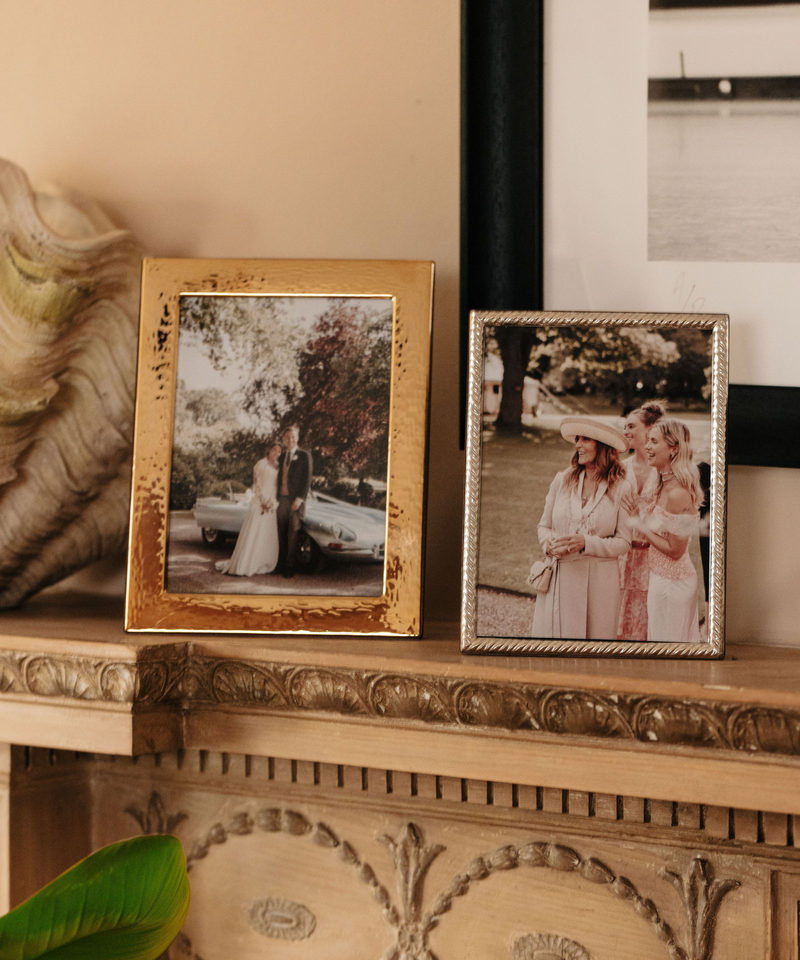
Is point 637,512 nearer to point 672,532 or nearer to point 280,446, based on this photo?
point 672,532

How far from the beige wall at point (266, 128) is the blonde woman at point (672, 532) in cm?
23

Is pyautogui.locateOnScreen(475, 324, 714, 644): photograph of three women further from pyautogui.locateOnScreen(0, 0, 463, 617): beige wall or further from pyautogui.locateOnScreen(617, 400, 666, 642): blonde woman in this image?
pyautogui.locateOnScreen(0, 0, 463, 617): beige wall

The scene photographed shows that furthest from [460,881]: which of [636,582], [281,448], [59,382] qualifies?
[59,382]

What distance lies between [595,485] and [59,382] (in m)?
0.51

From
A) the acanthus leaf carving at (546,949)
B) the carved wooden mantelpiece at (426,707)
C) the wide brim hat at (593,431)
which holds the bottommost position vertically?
the acanthus leaf carving at (546,949)

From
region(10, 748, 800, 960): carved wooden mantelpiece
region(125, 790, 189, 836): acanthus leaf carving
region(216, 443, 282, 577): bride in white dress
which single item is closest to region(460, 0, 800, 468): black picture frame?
region(216, 443, 282, 577): bride in white dress


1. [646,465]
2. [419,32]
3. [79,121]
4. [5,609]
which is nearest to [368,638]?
[646,465]

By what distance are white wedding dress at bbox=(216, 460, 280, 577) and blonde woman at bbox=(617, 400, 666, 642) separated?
290mm

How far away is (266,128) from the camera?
0.94 meters

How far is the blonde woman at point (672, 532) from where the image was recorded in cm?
68

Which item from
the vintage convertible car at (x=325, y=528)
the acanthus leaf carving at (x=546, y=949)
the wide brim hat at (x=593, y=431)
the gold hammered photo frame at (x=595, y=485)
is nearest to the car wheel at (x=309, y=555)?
the vintage convertible car at (x=325, y=528)

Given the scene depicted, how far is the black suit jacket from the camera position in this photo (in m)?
0.76

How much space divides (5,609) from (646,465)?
0.64 m

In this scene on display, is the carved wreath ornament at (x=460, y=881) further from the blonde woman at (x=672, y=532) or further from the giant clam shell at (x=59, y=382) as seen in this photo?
the giant clam shell at (x=59, y=382)
